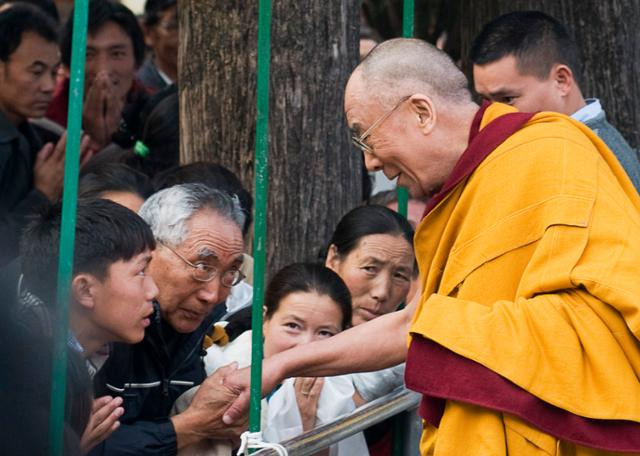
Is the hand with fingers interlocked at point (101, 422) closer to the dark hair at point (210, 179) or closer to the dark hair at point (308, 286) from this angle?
the dark hair at point (308, 286)

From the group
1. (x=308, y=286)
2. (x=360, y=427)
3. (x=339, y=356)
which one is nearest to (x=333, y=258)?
(x=308, y=286)

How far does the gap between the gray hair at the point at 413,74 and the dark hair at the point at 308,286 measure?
914 mm

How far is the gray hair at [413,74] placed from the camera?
3.25m

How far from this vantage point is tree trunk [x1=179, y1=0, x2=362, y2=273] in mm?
4797

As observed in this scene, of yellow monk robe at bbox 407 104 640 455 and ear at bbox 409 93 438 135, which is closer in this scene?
yellow monk robe at bbox 407 104 640 455

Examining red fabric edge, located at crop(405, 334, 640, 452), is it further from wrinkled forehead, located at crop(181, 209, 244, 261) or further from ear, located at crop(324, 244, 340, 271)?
ear, located at crop(324, 244, 340, 271)

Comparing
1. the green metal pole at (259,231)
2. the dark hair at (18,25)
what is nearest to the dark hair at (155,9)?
the dark hair at (18,25)

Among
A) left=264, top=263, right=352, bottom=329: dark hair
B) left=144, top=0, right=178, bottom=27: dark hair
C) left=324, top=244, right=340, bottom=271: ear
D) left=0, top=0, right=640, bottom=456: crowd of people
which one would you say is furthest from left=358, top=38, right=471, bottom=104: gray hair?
left=144, top=0, right=178, bottom=27: dark hair

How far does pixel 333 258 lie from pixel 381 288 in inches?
8.1

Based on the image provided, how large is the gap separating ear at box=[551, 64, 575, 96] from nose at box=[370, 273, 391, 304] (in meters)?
0.86

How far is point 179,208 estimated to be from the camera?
3750mm

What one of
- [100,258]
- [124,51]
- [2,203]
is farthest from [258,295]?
[124,51]

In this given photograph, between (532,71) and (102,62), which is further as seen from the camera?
(102,62)

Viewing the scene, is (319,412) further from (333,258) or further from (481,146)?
(481,146)
